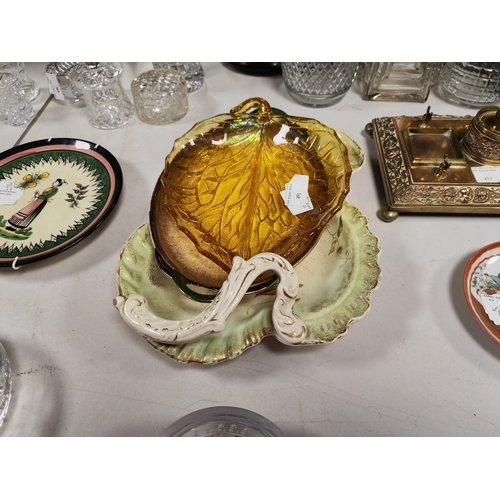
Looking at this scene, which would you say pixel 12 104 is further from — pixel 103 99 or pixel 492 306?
pixel 492 306

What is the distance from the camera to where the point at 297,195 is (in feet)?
1.87

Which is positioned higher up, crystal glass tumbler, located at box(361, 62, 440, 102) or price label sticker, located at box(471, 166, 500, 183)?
crystal glass tumbler, located at box(361, 62, 440, 102)

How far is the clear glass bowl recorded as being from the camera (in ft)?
1.46

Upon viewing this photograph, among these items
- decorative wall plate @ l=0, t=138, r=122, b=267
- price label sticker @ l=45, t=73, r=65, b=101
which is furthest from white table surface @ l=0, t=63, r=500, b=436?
price label sticker @ l=45, t=73, r=65, b=101

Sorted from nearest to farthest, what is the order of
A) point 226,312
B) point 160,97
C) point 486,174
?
point 226,312, point 486,174, point 160,97

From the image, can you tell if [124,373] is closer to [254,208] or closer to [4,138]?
[254,208]

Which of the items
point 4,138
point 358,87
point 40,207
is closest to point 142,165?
point 40,207

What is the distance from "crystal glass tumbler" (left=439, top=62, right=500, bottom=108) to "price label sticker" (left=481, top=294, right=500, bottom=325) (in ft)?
1.88

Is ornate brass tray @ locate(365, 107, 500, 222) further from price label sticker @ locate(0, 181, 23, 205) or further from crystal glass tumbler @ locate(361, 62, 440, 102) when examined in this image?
price label sticker @ locate(0, 181, 23, 205)

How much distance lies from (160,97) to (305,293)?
0.60 m

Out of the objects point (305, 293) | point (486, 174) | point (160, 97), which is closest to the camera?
point (305, 293)

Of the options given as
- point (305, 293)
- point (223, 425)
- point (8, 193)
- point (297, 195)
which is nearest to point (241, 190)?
point (297, 195)

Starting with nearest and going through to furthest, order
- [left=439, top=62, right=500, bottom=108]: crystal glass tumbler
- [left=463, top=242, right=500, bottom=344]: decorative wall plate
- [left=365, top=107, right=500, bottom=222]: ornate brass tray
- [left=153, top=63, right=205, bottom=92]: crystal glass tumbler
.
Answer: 1. [left=463, top=242, right=500, bottom=344]: decorative wall plate
2. [left=365, top=107, right=500, bottom=222]: ornate brass tray
3. [left=439, top=62, right=500, bottom=108]: crystal glass tumbler
4. [left=153, top=63, right=205, bottom=92]: crystal glass tumbler

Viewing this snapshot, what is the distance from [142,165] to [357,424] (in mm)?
634
